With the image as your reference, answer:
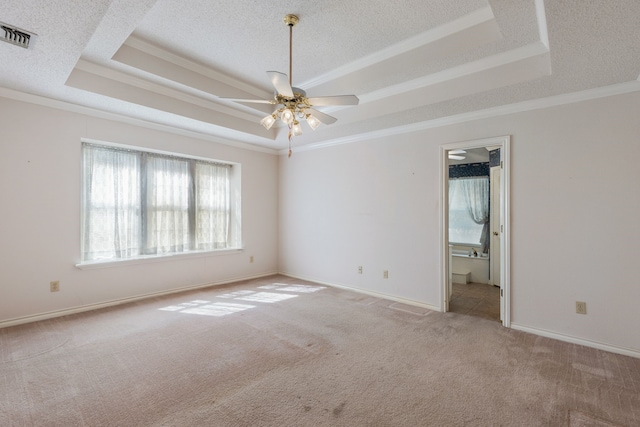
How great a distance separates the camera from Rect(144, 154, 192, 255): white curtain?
438 centimetres

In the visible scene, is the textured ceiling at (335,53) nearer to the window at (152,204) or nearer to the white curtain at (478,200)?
the window at (152,204)

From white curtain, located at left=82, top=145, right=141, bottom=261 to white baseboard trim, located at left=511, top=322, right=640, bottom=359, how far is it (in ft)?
16.5

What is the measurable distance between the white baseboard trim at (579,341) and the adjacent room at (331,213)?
2 cm

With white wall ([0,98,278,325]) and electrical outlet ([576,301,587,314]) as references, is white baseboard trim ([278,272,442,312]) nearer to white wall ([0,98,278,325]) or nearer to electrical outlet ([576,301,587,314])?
electrical outlet ([576,301,587,314])

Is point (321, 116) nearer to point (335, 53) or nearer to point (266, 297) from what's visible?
point (335, 53)

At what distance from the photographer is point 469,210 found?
20.9 ft

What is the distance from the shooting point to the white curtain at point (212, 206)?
4980mm

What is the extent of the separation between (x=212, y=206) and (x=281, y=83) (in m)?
3.44

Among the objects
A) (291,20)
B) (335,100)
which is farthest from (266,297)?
(291,20)

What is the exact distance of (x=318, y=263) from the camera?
5.27 metres

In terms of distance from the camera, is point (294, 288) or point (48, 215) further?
point (294, 288)

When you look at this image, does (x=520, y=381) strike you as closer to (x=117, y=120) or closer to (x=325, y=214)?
(x=325, y=214)

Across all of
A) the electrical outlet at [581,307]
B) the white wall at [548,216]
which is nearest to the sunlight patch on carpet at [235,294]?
the white wall at [548,216]

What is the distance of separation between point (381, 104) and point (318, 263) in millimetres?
2903
